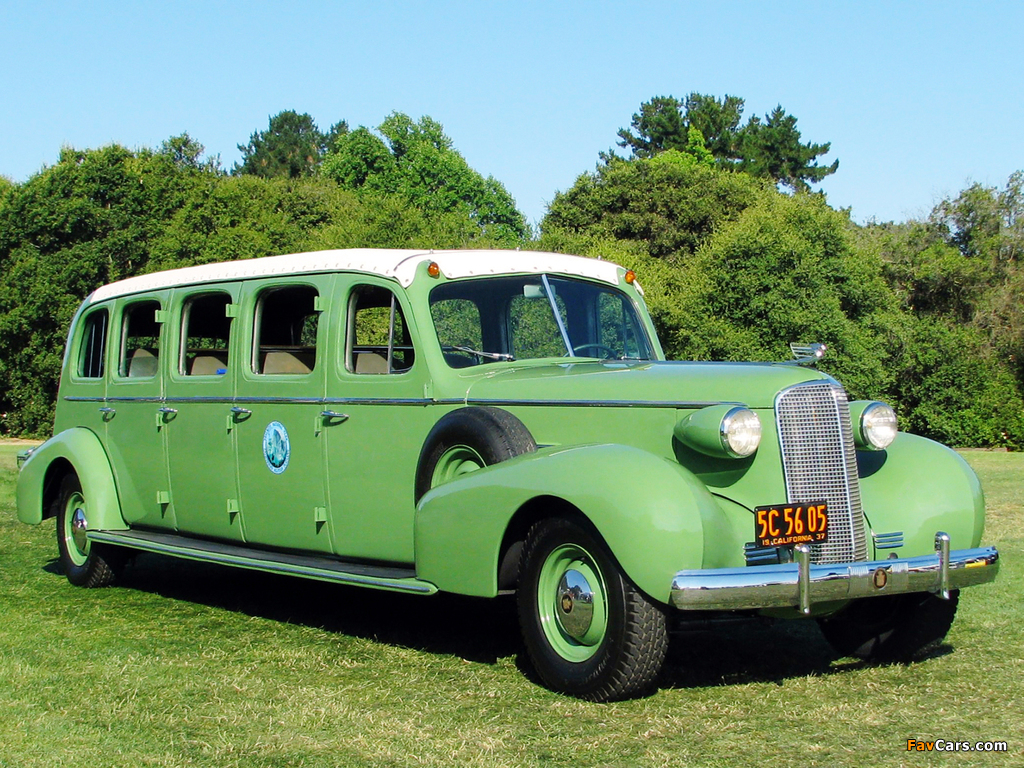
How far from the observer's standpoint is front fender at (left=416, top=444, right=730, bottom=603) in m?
4.79

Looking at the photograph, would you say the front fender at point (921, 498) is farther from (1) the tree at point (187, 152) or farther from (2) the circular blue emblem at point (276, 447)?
(1) the tree at point (187, 152)

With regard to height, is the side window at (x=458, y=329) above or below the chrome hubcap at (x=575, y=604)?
above

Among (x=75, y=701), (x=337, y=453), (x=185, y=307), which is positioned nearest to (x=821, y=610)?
(x=337, y=453)

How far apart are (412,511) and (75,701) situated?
6.36 feet

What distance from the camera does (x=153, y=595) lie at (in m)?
8.27

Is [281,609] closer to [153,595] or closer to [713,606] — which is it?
[153,595]

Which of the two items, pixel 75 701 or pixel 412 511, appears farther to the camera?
pixel 412 511

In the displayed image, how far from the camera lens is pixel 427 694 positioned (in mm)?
5301

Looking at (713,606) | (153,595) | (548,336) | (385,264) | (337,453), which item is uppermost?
(385,264)

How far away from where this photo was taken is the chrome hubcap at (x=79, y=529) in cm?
869

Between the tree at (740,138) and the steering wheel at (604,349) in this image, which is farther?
the tree at (740,138)

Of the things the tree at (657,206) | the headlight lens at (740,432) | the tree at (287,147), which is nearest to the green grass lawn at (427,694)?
the headlight lens at (740,432)

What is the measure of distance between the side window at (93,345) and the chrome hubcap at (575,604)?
16.5 ft

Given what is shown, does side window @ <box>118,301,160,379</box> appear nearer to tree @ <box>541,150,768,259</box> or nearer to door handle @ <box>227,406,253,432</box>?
door handle @ <box>227,406,253,432</box>
